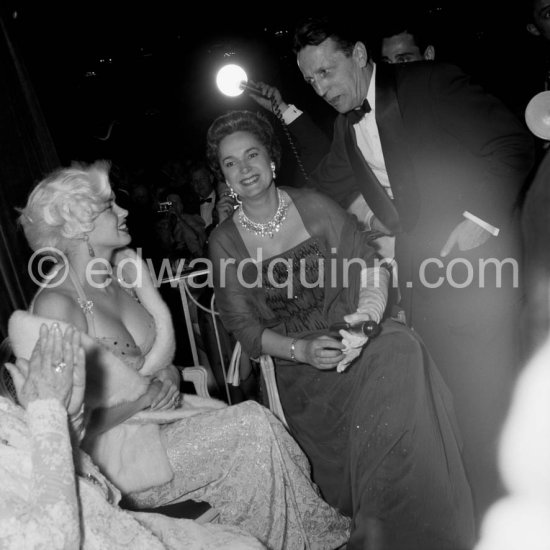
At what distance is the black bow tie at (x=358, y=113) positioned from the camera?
234 cm

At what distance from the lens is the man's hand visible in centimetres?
219

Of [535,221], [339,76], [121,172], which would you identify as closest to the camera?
[535,221]

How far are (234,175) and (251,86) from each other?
1.21 meters

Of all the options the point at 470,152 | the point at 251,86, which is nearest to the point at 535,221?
the point at 470,152

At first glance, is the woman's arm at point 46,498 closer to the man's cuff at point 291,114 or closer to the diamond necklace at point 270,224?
the diamond necklace at point 270,224

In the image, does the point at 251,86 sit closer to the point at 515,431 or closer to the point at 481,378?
the point at 481,378

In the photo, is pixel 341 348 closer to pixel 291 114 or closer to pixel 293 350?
pixel 293 350

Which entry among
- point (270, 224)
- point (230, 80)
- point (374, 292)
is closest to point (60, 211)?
point (270, 224)

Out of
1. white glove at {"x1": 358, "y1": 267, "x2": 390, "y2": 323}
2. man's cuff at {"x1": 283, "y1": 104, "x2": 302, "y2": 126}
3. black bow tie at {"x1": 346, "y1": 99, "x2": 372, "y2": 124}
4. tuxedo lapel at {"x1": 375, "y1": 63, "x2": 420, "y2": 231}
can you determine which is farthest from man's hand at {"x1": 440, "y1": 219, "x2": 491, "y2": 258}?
man's cuff at {"x1": 283, "y1": 104, "x2": 302, "y2": 126}

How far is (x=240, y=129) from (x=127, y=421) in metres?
1.40

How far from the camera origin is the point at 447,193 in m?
2.27

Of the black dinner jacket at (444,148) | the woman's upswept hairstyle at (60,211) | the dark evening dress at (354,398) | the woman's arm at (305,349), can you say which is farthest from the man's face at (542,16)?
the woman's upswept hairstyle at (60,211)

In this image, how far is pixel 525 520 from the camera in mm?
2240

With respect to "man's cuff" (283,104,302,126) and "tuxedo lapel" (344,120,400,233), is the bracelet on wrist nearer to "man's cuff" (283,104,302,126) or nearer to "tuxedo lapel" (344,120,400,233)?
"tuxedo lapel" (344,120,400,233)
